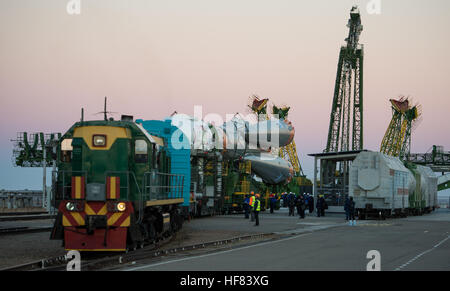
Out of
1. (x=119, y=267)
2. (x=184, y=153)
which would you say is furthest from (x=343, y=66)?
(x=119, y=267)

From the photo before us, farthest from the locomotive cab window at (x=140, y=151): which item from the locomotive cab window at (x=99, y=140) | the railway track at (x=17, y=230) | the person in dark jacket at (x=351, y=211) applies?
the person in dark jacket at (x=351, y=211)

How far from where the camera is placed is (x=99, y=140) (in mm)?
17891

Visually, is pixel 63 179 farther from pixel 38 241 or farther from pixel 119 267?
pixel 38 241

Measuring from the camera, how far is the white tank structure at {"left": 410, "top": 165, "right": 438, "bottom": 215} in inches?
1946

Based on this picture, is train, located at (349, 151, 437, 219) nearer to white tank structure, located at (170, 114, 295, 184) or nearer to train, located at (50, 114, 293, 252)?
white tank structure, located at (170, 114, 295, 184)

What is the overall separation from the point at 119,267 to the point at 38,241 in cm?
843

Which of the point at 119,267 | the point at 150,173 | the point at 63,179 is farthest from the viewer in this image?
the point at 150,173

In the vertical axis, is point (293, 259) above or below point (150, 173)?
below

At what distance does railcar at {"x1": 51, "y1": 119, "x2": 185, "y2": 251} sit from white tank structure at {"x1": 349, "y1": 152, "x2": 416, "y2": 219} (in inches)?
911

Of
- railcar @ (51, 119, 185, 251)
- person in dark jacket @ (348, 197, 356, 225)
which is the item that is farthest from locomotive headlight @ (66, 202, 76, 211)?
person in dark jacket @ (348, 197, 356, 225)

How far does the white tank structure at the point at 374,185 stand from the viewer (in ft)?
130

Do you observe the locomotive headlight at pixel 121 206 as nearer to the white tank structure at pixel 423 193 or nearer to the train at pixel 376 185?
the train at pixel 376 185

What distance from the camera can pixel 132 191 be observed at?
1769cm
